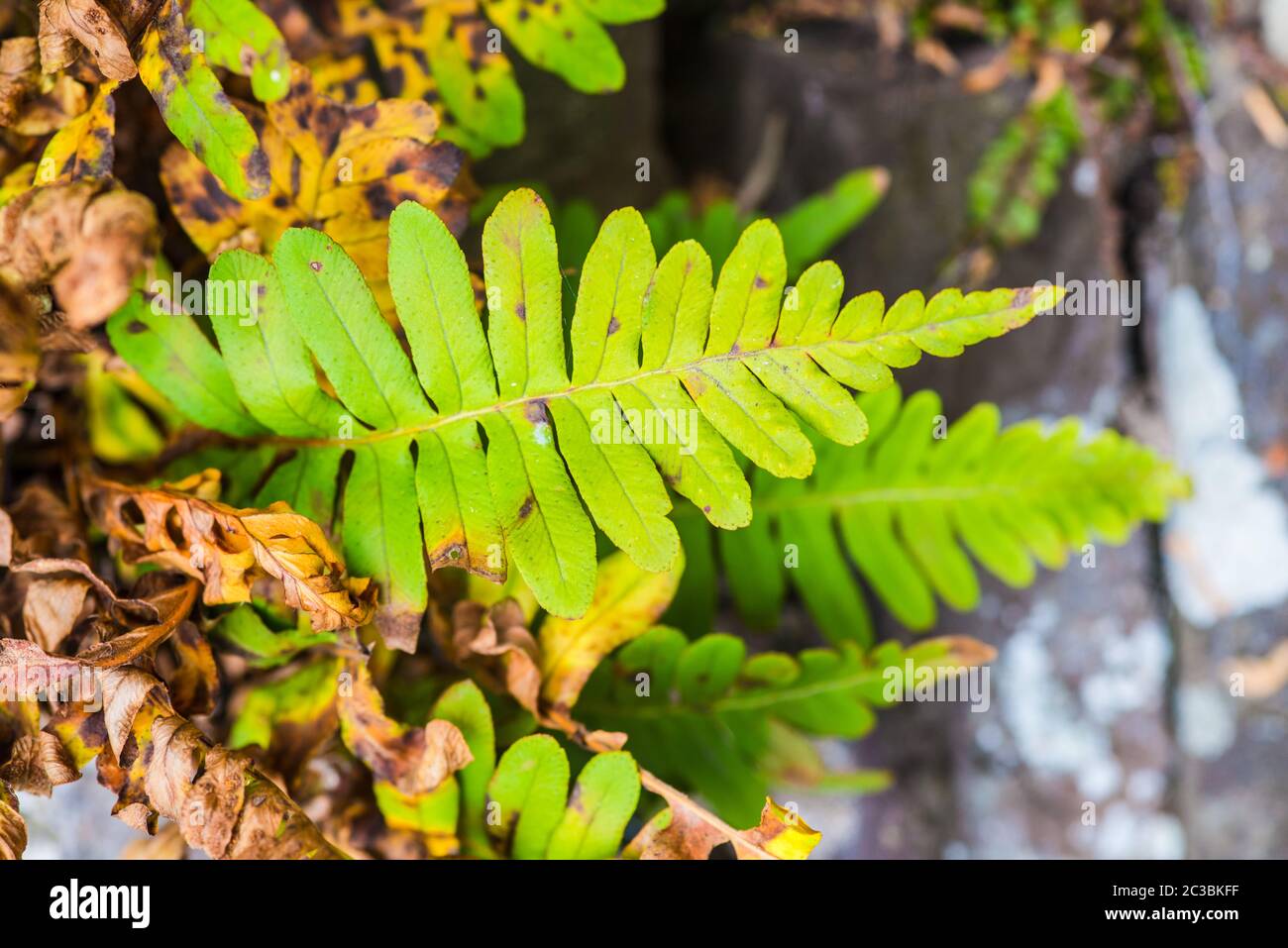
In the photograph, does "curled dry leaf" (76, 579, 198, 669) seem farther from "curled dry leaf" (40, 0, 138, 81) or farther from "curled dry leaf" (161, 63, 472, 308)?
"curled dry leaf" (40, 0, 138, 81)

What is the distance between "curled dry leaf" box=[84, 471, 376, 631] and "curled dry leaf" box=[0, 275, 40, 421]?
0.69 ft

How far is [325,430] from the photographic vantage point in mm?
1164

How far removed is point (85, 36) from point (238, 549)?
0.58 metres

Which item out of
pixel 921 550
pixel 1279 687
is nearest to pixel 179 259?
pixel 921 550

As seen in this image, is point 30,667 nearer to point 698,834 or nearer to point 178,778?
point 178,778

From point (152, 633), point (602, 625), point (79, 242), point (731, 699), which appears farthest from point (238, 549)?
point (731, 699)

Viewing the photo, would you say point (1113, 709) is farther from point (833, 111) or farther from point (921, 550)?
point (833, 111)

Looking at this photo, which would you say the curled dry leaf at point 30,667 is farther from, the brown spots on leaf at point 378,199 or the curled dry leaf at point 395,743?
the brown spots on leaf at point 378,199

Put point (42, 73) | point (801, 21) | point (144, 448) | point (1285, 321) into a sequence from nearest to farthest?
point (42, 73) → point (144, 448) → point (1285, 321) → point (801, 21)

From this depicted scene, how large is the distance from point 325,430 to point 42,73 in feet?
1.74

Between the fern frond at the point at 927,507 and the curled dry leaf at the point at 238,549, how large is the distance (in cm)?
66

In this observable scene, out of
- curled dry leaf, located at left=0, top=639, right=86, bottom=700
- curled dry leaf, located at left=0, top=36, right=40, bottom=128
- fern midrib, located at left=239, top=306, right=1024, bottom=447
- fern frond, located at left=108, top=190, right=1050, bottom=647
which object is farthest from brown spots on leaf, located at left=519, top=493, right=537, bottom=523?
curled dry leaf, located at left=0, top=36, right=40, bottom=128
